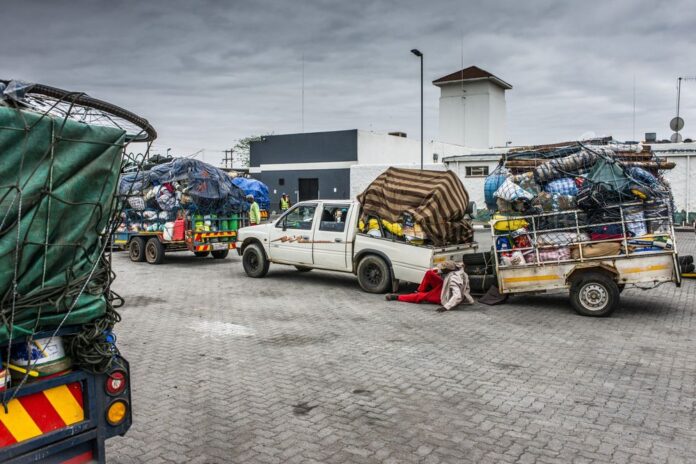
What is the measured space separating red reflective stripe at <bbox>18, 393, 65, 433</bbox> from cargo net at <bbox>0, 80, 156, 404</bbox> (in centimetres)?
11

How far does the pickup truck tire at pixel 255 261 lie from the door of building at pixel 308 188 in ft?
94.0

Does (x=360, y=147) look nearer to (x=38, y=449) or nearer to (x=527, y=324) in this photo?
(x=527, y=324)

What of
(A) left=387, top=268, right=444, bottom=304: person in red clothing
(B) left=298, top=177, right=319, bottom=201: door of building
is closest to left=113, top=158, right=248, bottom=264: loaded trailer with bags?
(A) left=387, top=268, right=444, bottom=304: person in red clothing

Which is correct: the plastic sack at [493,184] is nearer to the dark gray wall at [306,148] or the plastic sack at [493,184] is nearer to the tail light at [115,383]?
the tail light at [115,383]

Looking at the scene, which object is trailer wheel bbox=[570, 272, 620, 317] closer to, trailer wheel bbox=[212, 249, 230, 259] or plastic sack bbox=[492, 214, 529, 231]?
plastic sack bbox=[492, 214, 529, 231]

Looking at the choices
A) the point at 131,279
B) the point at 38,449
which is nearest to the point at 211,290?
the point at 131,279

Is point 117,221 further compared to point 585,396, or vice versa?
point 585,396

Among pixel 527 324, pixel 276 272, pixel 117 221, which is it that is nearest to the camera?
pixel 117 221

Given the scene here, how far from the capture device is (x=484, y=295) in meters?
11.0

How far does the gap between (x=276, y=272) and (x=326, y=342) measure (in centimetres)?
730

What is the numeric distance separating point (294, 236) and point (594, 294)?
663 cm

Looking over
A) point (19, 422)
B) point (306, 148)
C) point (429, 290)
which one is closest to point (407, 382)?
point (19, 422)

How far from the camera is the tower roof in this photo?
48.1 m

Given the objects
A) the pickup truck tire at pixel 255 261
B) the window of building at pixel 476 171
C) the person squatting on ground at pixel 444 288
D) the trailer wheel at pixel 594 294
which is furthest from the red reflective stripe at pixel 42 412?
the window of building at pixel 476 171
